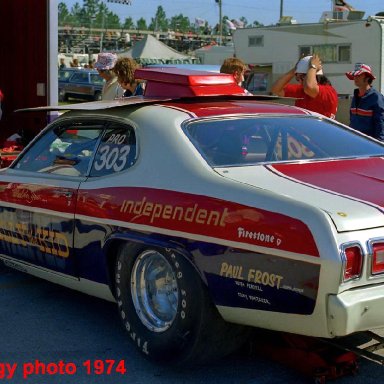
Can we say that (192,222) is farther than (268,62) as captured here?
No

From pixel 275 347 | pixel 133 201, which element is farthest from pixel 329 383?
pixel 133 201

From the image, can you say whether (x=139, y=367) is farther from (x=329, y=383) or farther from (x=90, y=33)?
(x=90, y=33)

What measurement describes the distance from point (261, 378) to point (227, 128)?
1.40 metres

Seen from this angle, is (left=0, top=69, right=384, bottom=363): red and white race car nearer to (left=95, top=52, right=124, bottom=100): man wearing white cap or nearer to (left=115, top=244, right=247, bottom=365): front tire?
(left=115, top=244, right=247, bottom=365): front tire

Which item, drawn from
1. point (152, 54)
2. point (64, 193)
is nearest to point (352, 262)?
point (64, 193)

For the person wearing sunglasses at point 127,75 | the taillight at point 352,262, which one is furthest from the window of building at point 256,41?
the taillight at point 352,262

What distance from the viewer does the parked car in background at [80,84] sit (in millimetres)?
33125

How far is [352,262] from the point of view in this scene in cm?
305

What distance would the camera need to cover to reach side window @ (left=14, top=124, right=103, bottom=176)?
14.6ft

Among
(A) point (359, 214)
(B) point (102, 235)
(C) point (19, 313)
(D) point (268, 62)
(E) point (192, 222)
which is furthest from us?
(D) point (268, 62)

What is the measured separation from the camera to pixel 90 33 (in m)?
94.6

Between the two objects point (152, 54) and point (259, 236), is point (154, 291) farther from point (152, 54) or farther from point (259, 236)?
point (152, 54)

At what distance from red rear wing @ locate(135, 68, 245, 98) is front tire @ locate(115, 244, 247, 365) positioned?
1242mm

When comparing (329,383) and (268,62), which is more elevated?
(268,62)
